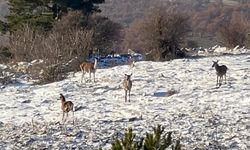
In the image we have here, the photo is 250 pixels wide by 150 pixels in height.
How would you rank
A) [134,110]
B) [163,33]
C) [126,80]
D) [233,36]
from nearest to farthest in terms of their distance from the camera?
1. [134,110]
2. [126,80]
3. [163,33]
4. [233,36]

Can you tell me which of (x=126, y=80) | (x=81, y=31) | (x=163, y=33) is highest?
(x=81, y=31)

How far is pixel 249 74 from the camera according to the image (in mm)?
18391

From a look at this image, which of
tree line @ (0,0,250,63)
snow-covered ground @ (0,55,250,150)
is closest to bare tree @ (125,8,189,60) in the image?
tree line @ (0,0,250,63)

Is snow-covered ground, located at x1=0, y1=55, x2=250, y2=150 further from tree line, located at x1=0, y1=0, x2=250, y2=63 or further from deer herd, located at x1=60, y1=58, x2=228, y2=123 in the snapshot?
tree line, located at x1=0, y1=0, x2=250, y2=63

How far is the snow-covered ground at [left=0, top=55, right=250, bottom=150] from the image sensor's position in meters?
11.8

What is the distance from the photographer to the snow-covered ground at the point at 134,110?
38.7 feet

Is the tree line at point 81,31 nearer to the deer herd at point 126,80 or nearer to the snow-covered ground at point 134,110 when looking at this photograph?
the deer herd at point 126,80

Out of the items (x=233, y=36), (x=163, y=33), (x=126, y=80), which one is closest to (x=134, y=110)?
(x=126, y=80)

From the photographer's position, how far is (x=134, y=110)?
13945mm

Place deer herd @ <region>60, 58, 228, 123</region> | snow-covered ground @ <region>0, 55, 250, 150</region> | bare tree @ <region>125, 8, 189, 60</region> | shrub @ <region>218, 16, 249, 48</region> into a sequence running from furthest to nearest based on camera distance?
1. shrub @ <region>218, 16, 249, 48</region>
2. bare tree @ <region>125, 8, 189, 60</region>
3. deer herd @ <region>60, 58, 228, 123</region>
4. snow-covered ground @ <region>0, 55, 250, 150</region>

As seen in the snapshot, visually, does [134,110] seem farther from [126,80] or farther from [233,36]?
[233,36]

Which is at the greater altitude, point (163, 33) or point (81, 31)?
point (81, 31)

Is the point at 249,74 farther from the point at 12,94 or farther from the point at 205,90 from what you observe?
the point at 12,94

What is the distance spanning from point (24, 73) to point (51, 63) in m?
1.42
